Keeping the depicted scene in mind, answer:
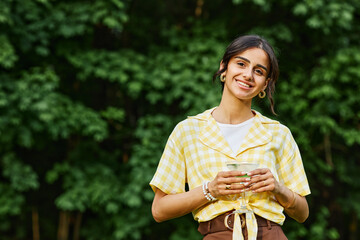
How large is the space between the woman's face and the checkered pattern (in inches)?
5.2

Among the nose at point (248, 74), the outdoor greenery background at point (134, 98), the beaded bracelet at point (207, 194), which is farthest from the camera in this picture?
the outdoor greenery background at point (134, 98)

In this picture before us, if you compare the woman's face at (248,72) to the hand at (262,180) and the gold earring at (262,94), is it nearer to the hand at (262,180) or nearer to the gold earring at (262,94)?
the gold earring at (262,94)

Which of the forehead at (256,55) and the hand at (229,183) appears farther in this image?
the forehead at (256,55)

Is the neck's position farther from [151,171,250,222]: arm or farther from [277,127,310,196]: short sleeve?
[151,171,250,222]: arm

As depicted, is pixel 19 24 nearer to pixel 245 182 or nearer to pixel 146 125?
pixel 146 125

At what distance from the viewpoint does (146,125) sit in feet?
18.0

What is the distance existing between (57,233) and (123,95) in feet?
6.47

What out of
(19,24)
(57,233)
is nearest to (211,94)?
(19,24)

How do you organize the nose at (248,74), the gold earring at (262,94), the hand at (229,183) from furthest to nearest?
1. the gold earring at (262,94)
2. the nose at (248,74)
3. the hand at (229,183)

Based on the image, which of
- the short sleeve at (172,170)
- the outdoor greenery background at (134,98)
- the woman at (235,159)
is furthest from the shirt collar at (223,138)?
the outdoor greenery background at (134,98)

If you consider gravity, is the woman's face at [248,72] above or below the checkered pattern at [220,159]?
above

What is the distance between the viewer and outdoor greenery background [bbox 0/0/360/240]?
4996mm

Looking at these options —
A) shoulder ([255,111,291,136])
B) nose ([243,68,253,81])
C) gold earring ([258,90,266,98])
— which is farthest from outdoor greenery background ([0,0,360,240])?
nose ([243,68,253,81])

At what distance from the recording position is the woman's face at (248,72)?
5.66ft
